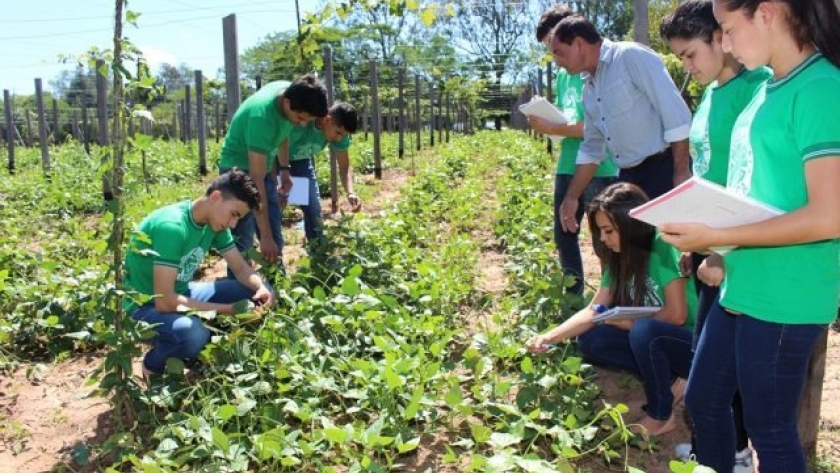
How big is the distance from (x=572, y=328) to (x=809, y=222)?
140 cm

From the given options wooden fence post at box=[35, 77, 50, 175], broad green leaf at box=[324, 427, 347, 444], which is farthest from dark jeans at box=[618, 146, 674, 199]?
wooden fence post at box=[35, 77, 50, 175]

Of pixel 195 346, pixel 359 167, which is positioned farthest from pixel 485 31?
pixel 195 346

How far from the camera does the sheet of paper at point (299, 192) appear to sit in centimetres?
466

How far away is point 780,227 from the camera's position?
1562 millimetres

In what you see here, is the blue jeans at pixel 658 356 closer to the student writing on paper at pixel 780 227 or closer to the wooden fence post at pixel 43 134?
the student writing on paper at pixel 780 227

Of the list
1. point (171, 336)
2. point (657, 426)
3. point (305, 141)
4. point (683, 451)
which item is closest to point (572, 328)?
point (657, 426)

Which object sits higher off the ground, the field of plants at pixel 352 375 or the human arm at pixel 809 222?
the human arm at pixel 809 222

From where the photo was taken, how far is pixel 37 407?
3.23 meters

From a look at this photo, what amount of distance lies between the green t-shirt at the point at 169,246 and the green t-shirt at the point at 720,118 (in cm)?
207

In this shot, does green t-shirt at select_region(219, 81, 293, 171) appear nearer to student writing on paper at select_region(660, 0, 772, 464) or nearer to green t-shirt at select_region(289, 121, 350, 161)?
green t-shirt at select_region(289, 121, 350, 161)

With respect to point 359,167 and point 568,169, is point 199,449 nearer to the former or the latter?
point 568,169

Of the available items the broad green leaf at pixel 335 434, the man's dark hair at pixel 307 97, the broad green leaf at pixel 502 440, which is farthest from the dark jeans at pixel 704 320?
the man's dark hair at pixel 307 97

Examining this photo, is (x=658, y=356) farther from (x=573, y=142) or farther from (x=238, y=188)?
(x=238, y=188)

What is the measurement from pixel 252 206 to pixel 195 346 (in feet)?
2.10
